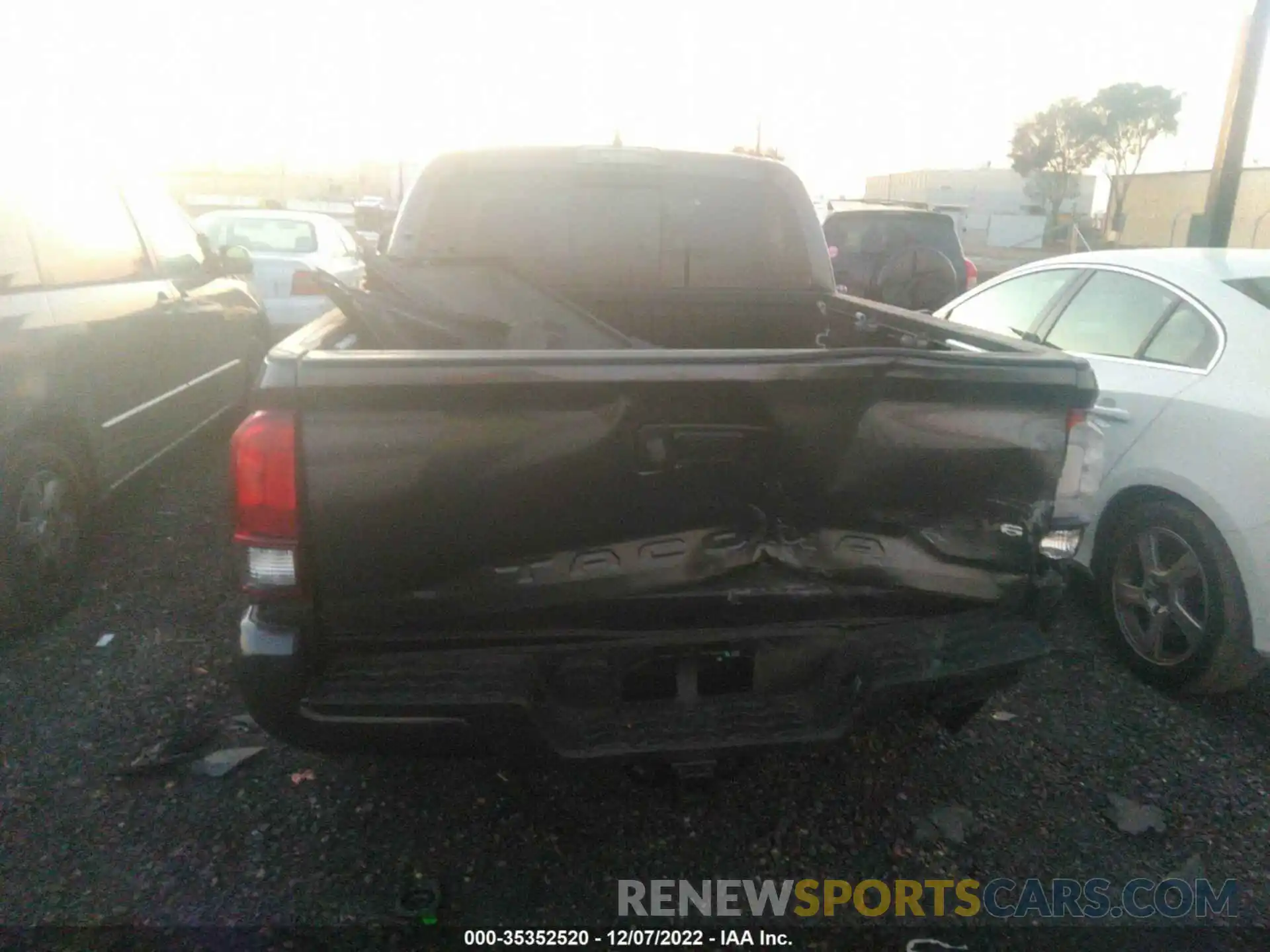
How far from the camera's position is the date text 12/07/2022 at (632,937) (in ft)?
8.04

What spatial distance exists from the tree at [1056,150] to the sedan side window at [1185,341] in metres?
47.7

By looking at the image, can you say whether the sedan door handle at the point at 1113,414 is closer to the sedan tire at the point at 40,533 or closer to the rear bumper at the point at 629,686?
the rear bumper at the point at 629,686

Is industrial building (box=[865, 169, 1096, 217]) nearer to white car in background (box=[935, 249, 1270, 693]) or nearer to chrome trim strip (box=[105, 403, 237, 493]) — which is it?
white car in background (box=[935, 249, 1270, 693])

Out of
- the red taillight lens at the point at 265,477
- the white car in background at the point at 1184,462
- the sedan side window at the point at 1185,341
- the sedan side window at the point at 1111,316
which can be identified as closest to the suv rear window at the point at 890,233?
the sedan side window at the point at 1111,316

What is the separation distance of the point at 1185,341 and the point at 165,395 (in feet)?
16.6

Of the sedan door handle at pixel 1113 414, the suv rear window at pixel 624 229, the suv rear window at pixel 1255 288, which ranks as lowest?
the sedan door handle at pixel 1113 414

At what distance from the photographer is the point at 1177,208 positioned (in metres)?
39.5

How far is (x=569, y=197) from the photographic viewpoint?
4082 mm

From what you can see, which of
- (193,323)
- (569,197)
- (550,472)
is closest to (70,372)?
(193,323)

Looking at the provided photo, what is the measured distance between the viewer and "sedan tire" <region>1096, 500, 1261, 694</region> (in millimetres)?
3451

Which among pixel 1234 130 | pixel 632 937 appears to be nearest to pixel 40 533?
pixel 632 937

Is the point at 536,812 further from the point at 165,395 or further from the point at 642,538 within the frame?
the point at 165,395

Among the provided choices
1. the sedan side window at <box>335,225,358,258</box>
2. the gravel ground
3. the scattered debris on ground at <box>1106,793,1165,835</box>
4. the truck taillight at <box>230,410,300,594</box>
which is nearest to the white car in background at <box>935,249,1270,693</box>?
the gravel ground

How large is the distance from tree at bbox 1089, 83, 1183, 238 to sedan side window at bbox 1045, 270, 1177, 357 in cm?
4620
